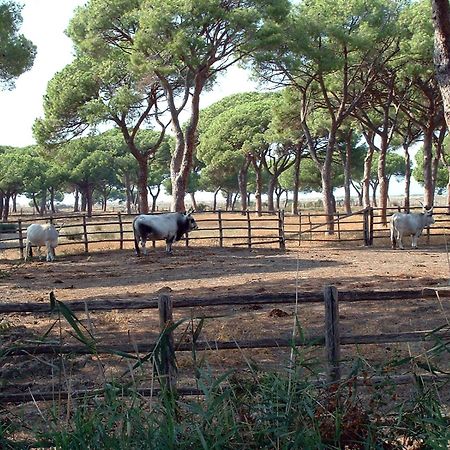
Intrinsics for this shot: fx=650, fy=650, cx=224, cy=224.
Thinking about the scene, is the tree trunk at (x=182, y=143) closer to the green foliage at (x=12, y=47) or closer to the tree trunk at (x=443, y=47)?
the green foliage at (x=12, y=47)

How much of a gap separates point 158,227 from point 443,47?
12104 millimetres

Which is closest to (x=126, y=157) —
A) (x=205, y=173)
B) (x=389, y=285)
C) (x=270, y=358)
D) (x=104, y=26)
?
(x=205, y=173)

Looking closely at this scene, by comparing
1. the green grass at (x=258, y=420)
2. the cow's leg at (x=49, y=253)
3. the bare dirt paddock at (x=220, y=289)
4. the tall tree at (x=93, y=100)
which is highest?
the tall tree at (x=93, y=100)

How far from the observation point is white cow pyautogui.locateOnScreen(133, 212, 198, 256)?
18.6 metres

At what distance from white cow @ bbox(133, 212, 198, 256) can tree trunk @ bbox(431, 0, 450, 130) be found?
11913mm

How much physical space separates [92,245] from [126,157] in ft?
127

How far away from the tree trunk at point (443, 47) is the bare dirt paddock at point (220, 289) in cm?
261

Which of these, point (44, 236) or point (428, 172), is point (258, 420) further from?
point (428, 172)

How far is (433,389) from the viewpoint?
126 inches

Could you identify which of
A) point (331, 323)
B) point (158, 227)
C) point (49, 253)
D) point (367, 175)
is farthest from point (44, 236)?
point (367, 175)

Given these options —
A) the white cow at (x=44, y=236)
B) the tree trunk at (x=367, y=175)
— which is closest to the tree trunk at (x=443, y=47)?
the white cow at (x=44, y=236)

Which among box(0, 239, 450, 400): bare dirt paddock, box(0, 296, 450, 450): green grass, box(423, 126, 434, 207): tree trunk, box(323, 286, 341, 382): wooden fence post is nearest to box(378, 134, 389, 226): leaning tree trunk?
box(423, 126, 434, 207): tree trunk

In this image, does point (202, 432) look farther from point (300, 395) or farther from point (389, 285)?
point (389, 285)

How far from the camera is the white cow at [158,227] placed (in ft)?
61.1
